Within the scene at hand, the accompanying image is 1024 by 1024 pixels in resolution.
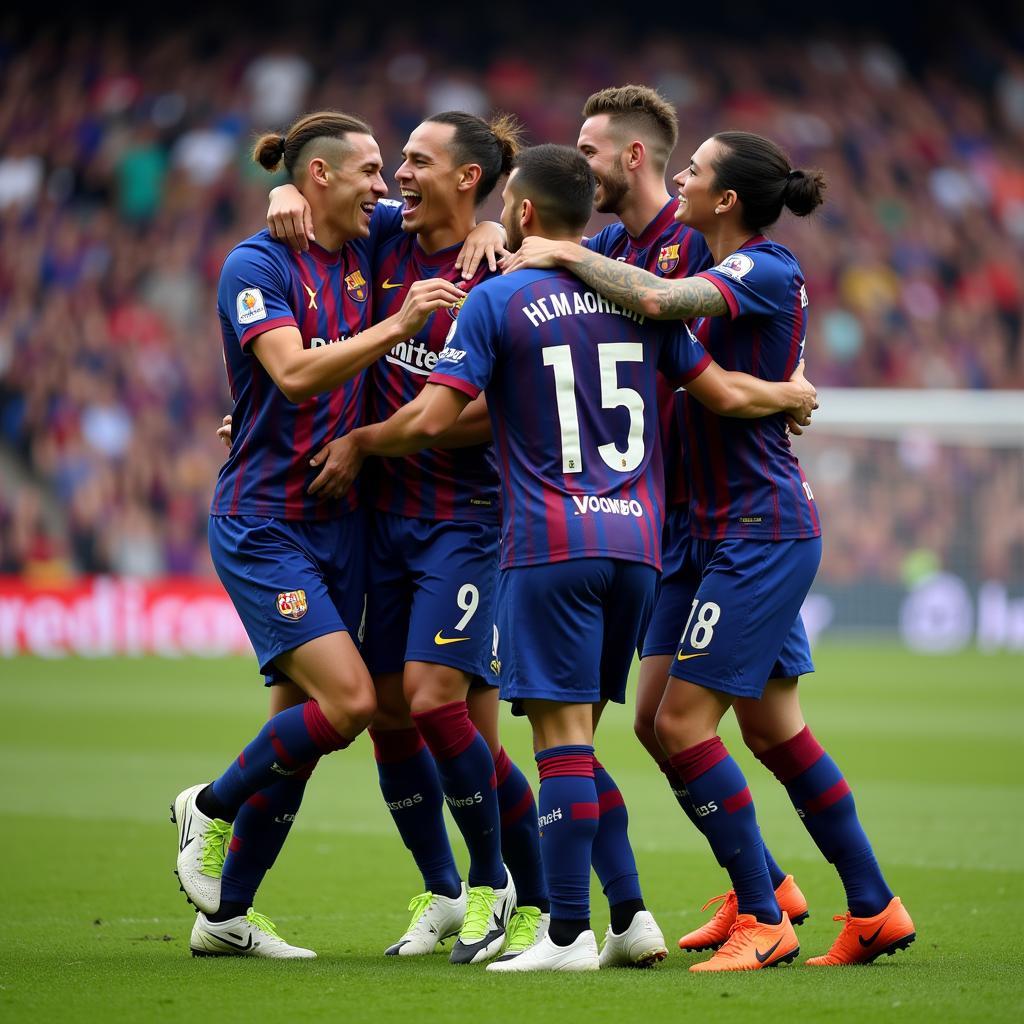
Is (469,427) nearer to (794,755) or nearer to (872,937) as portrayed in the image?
(794,755)

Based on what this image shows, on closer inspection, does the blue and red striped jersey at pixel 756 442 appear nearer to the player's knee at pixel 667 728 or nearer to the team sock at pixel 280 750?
the player's knee at pixel 667 728

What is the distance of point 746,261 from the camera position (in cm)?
536

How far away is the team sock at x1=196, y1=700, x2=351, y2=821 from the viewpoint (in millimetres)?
5473

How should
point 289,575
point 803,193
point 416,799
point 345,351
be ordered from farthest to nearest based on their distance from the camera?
point 416,799 → point 289,575 → point 803,193 → point 345,351

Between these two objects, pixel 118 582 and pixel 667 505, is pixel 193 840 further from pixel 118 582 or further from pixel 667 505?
pixel 118 582

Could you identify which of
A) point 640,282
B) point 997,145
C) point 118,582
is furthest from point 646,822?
point 997,145

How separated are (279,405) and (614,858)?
185cm

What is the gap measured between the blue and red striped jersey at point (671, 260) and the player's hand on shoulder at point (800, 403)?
37 centimetres

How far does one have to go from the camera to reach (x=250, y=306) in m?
5.55

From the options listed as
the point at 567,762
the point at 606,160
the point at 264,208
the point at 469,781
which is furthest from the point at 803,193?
the point at 264,208

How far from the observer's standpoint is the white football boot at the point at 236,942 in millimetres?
5578

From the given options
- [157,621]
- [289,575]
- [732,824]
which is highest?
[289,575]

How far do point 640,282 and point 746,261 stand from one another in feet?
1.29

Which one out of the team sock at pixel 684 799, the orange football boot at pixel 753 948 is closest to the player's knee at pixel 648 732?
the team sock at pixel 684 799
